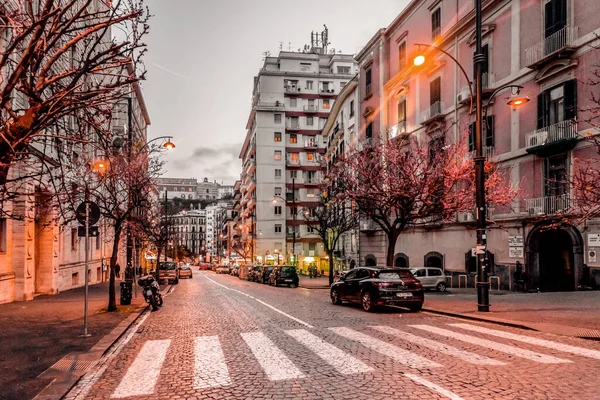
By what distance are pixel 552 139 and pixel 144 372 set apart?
20.6 meters

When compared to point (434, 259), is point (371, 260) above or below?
below

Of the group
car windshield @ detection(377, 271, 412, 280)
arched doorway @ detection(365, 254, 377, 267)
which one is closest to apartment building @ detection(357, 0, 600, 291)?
arched doorway @ detection(365, 254, 377, 267)

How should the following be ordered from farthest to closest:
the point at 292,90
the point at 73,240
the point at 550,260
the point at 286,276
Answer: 1. the point at 292,90
2. the point at 286,276
3. the point at 73,240
4. the point at 550,260

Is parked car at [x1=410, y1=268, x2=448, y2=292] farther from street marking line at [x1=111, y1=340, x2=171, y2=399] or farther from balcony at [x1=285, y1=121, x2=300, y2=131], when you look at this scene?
balcony at [x1=285, y1=121, x2=300, y2=131]

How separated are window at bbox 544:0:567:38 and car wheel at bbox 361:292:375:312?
15.1 meters

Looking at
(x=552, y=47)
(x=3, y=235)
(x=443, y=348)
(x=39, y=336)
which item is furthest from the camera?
(x=552, y=47)

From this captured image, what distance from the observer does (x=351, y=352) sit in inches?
327

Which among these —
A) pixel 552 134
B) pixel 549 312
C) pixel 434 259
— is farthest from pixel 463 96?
pixel 549 312

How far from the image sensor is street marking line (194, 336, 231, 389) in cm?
662

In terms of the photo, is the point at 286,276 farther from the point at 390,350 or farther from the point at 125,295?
the point at 390,350

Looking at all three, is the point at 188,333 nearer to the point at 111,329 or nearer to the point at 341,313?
the point at 111,329

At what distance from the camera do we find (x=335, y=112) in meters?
50.8

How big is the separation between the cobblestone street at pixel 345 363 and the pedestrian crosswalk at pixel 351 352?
0.02 metres

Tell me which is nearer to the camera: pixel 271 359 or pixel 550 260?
pixel 271 359
